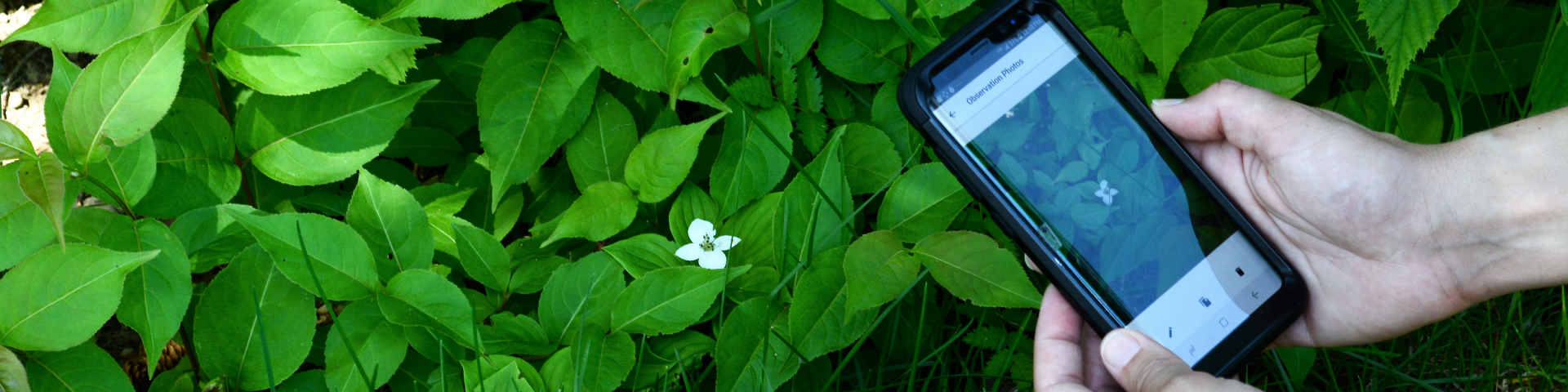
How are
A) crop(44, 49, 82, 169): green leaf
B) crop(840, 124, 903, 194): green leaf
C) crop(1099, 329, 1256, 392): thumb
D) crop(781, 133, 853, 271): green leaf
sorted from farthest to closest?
1. crop(840, 124, 903, 194): green leaf
2. crop(781, 133, 853, 271): green leaf
3. crop(44, 49, 82, 169): green leaf
4. crop(1099, 329, 1256, 392): thumb

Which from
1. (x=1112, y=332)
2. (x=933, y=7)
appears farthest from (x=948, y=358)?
(x=933, y=7)

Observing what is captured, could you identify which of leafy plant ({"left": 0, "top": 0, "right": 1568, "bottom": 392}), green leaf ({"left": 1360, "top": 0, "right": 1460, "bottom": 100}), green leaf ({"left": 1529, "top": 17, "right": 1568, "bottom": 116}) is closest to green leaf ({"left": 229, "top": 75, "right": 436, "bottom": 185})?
leafy plant ({"left": 0, "top": 0, "right": 1568, "bottom": 392})

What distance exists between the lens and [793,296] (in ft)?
4.39

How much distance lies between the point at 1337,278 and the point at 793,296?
936 mm

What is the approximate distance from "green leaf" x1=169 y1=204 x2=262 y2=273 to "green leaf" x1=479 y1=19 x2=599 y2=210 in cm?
39

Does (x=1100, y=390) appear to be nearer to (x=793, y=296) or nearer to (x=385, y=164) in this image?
(x=793, y=296)

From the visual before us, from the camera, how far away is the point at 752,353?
1365mm

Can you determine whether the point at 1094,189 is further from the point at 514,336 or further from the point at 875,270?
the point at 514,336

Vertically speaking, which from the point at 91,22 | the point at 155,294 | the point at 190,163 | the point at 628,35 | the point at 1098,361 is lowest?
the point at 1098,361

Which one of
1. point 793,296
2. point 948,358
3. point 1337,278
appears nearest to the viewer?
point 793,296

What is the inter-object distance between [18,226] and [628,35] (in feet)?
3.01

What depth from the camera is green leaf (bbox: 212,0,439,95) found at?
4.38 feet

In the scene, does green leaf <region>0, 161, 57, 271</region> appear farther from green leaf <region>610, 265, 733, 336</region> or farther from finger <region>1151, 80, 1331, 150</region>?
finger <region>1151, 80, 1331, 150</region>

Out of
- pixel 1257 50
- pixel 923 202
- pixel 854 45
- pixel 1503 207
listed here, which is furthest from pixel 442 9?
pixel 1503 207
